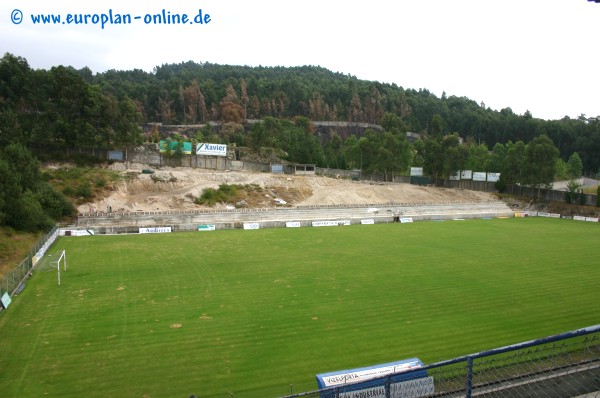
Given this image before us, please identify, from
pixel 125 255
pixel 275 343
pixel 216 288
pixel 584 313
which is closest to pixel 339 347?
pixel 275 343

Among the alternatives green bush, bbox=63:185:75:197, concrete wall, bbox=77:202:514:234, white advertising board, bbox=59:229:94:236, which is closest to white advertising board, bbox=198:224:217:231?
concrete wall, bbox=77:202:514:234

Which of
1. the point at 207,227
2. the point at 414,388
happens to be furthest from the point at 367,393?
the point at 207,227

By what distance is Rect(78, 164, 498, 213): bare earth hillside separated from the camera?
58312 millimetres

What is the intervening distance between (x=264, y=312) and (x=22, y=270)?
605 inches

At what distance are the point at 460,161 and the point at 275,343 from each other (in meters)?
68.7

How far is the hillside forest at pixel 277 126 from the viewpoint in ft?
218

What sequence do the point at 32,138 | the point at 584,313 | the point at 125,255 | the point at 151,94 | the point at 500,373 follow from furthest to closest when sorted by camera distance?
1. the point at 151,94
2. the point at 32,138
3. the point at 125,255
4. the point at 584,313
5. the point at 500,373

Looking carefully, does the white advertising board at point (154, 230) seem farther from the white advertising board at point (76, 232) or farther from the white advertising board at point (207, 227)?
the white advertising board at point (76, 232)

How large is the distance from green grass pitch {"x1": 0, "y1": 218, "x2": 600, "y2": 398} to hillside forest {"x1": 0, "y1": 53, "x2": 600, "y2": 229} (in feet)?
57.3

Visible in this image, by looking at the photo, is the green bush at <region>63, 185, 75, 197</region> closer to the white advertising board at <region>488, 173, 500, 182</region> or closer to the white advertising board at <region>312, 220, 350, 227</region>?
the white advertising board at <region>312, 220, 350, 227</region>

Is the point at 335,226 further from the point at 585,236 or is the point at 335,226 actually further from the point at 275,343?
the point at 275,343

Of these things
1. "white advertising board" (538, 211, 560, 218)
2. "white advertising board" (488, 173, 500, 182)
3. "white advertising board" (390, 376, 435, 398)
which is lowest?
"white advertising board" (538, 211, 560, 218)

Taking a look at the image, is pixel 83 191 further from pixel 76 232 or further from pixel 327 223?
pixel 327 223

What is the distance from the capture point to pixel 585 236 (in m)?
44.2
